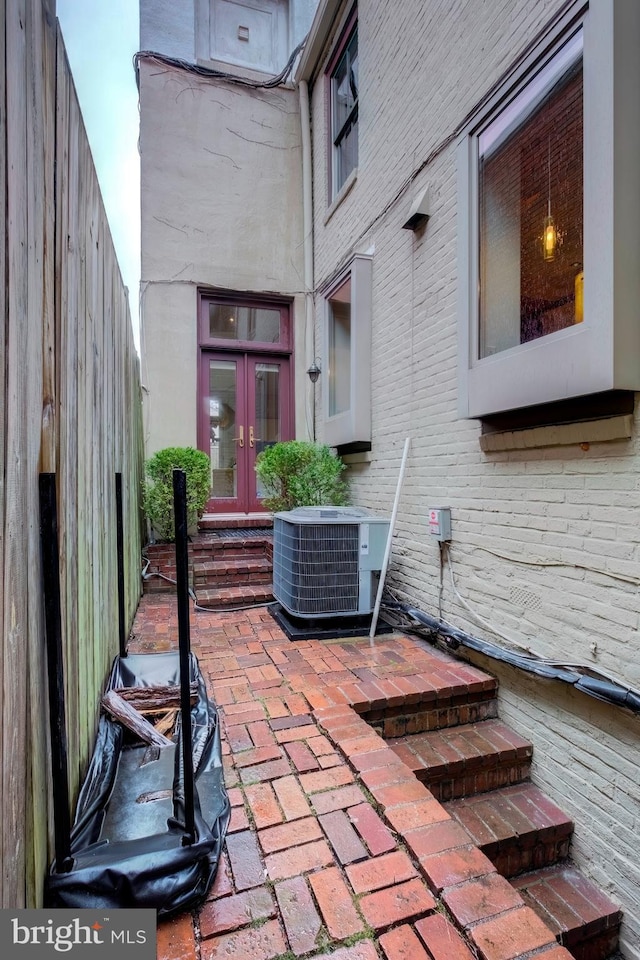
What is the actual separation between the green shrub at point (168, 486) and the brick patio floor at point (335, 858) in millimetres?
2452

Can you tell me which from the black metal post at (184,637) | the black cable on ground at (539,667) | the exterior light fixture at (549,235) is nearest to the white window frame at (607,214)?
the exterior light fixture at (549,235)

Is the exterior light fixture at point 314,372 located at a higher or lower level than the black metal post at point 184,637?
higher

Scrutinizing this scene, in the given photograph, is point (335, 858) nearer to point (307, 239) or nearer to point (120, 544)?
point (120, 544)

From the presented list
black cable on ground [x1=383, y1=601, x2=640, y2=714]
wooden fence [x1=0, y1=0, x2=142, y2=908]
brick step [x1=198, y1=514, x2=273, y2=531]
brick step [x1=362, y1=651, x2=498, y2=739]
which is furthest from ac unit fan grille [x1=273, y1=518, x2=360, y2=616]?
brick step [x1=198, y1=514, x2=273, y2=531]

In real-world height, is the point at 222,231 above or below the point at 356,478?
above

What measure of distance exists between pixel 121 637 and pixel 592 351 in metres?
2.68

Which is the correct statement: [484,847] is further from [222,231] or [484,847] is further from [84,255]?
[222,231]

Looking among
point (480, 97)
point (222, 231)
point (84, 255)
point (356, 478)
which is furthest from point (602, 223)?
point (222, 231)

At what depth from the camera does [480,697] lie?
246 centimetres

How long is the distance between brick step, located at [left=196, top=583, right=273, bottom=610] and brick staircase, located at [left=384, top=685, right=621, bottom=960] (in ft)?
6.10

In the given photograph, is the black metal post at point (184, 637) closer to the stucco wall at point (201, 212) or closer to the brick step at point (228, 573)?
the brick step at point (228, 573)

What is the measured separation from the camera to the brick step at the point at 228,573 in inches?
163

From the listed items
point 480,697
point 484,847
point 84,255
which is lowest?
point 484,847

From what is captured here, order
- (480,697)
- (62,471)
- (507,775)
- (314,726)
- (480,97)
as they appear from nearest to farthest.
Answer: (62,471)
(314,726)
(507,775)
(480,697)
(480,97)
